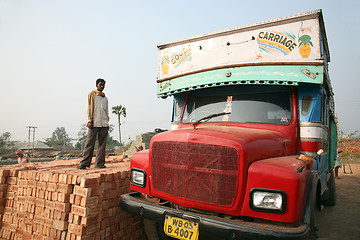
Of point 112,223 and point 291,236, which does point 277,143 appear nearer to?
point 291,236

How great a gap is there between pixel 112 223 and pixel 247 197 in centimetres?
212

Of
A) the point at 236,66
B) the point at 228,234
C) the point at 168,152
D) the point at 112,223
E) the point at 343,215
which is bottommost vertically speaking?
the point at 343,215

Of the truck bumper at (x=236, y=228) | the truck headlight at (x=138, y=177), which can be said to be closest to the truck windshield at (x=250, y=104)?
the truck headlight at (x=138, y=177)

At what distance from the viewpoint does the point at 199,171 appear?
2.44m

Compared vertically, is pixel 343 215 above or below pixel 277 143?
below

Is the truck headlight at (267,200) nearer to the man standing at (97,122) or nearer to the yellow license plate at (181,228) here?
the yellow license plate at (181,228)

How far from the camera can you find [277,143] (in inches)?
111

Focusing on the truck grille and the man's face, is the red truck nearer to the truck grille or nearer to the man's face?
the truck grille

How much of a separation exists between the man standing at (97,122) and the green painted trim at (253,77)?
1.39 meters

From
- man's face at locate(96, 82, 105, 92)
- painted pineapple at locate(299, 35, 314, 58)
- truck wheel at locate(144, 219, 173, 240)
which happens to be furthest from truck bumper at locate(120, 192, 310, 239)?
man's face at locate(96, 82, 105, 92)

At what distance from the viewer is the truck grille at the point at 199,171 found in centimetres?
231

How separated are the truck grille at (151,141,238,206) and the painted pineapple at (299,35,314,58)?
1.83 metres

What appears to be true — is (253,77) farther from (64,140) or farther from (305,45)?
(64,140)

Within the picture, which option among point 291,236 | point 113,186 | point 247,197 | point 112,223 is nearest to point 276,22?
point 247,197
